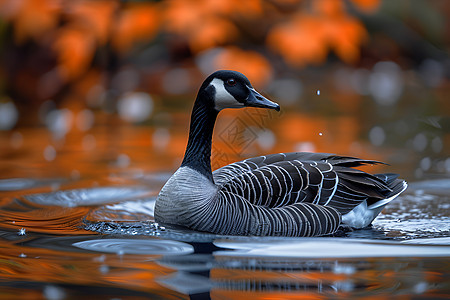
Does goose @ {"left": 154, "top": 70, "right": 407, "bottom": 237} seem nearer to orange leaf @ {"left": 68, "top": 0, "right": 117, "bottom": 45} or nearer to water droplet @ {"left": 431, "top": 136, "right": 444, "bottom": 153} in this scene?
orange leaf @ {"left": 68, "top": 0, "right": 117, "bottom": 45}

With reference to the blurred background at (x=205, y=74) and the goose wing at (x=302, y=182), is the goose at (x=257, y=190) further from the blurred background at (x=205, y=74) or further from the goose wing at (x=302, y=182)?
the blurred background at (x=205, y=74)

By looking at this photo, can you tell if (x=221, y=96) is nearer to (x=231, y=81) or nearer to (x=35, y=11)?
(x=231, y=81)

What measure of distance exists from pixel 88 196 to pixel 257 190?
2283 millimetres

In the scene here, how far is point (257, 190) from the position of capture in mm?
5762

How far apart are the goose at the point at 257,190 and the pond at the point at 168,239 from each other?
0.19 m

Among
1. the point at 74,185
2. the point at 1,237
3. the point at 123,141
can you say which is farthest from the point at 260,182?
the point at 123,141

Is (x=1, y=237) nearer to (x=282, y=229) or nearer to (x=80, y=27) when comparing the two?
(x=282, y=229)

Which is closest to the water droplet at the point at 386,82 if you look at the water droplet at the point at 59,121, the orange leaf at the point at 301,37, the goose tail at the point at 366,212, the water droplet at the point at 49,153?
the water droplet at the point at 59,121

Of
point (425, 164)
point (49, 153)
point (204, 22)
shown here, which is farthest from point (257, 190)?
point (49, 153)

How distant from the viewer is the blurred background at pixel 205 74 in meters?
8.46

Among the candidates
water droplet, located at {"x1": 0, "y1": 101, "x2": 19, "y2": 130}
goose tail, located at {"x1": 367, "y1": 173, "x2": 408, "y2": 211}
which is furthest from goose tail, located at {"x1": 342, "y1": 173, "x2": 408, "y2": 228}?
water droplet, located at {"x1": 0, "y1": 101, "x2": 19, "y2": 130}

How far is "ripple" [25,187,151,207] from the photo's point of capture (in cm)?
696

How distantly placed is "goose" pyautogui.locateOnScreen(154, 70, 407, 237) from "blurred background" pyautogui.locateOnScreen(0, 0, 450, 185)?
0.65 meters

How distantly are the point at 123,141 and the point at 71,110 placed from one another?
435cm
